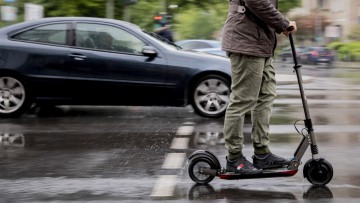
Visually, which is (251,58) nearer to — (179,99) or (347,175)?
(347,175)

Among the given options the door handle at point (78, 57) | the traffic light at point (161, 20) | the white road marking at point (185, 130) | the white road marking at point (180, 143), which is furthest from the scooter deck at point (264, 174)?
the traffic light at point (161, 20)

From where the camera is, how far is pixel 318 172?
5.09 metres

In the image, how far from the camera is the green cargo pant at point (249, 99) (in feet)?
16.4

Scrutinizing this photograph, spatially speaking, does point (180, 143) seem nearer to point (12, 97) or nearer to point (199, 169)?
point (199, 169)

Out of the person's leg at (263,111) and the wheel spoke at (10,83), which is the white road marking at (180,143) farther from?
the wheel spoke at (10,83)

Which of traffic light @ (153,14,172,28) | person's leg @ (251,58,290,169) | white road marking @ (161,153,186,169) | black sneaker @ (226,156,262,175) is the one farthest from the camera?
traffic light @ (153,14,172,28)

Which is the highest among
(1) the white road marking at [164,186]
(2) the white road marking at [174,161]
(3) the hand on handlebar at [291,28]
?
(3) the hand on handlebar at [291,28]

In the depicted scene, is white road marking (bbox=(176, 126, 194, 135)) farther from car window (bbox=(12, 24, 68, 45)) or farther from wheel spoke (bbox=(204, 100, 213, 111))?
car window (bbox=(12, 24, 68, 45))

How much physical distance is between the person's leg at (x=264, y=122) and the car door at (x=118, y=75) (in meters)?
4.72

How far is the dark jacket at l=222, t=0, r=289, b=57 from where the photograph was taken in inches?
191

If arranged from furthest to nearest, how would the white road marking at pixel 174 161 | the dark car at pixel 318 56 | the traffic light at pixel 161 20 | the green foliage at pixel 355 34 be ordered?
the green foliage at pixel 355 34 < the dark car at pixel 318 56 < the traffic light at pixel 161 20 < the white road marking at pixel 174 161

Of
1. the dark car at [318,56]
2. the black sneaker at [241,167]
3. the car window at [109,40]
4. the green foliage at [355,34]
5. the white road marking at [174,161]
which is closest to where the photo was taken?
the black sneaker at [241,167]

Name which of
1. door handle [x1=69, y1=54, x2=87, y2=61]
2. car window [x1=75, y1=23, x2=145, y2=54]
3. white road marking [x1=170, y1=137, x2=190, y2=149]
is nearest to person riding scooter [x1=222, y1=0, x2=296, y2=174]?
white road marking [x1=170, y1=137, x2=190, y2=149]

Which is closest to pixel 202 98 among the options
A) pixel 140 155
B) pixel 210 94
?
pixel 210 94
